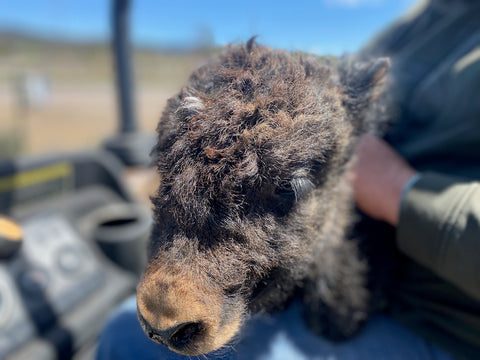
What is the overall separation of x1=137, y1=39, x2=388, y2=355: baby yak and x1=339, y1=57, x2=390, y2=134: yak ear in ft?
0.04

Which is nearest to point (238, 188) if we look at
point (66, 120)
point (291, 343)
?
point (291, 343)

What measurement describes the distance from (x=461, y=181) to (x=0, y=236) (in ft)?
9.44

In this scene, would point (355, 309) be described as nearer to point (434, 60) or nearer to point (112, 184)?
point (434, 60)

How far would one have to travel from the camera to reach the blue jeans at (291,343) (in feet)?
6.40

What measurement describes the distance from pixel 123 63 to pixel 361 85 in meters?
3.77

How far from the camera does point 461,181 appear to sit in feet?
5.66

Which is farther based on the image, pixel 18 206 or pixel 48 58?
pixel 48 58

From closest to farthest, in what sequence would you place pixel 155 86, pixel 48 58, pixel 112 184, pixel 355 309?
pixel 355 309, pixel 112 184, pixel 155 86, pixel 48 58

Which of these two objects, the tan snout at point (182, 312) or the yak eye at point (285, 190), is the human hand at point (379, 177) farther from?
the tan snout at point (182, 312)

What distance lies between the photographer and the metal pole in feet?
13.5

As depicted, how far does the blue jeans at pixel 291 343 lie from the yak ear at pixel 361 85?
4.30ft

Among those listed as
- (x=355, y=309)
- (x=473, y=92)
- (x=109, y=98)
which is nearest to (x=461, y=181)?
(x=473, y=92)

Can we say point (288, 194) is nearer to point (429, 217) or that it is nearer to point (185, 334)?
point (185, 334)

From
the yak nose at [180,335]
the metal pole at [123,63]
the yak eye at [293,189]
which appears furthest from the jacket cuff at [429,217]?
the metal pole at [123,63]
